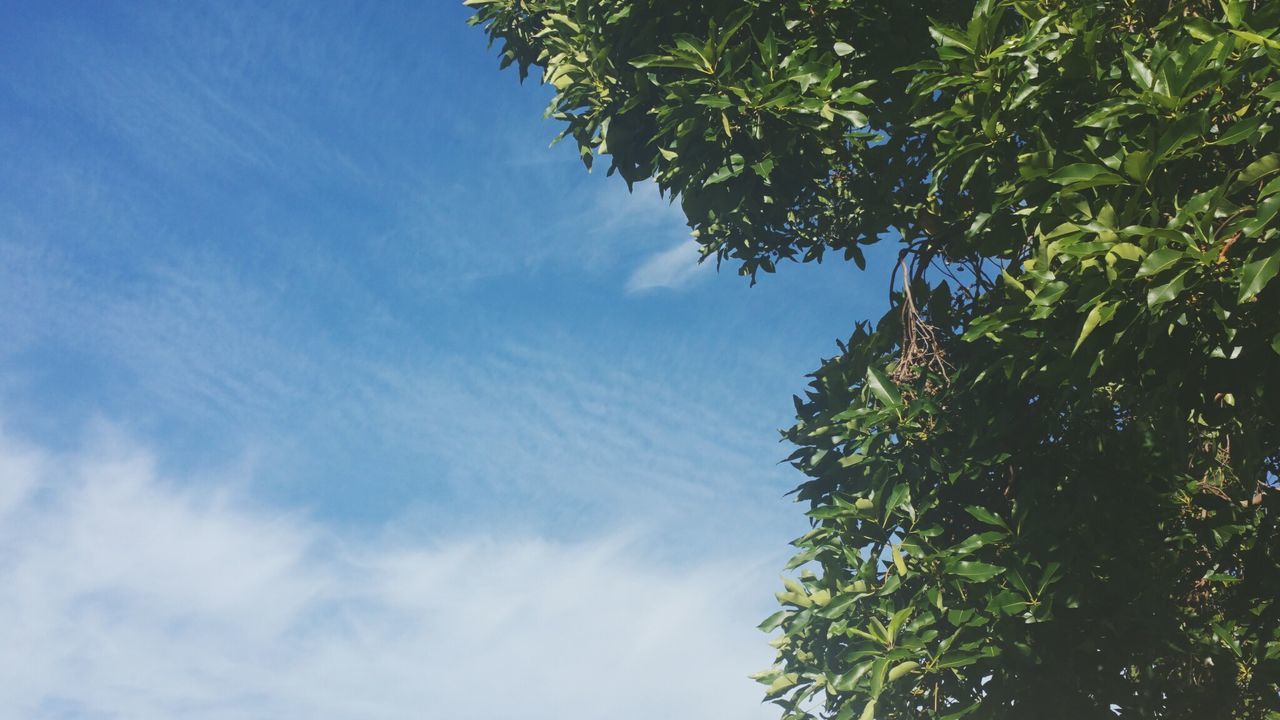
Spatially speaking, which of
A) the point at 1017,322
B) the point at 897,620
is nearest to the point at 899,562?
the point at 897,620

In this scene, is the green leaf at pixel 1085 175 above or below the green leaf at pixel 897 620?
above

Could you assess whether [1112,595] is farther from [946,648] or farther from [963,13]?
[963,13]

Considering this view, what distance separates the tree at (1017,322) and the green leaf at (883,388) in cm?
2

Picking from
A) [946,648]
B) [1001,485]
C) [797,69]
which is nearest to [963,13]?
[797,69]

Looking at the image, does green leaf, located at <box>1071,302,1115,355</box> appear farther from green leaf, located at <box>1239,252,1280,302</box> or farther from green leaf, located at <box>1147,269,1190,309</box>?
green leaf, located at <box>1239,252,1280,302</box>

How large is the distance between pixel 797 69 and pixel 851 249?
9.18ft

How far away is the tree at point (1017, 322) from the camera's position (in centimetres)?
518

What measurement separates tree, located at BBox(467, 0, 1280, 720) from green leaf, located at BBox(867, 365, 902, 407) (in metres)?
0.02

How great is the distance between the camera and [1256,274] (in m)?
4.51

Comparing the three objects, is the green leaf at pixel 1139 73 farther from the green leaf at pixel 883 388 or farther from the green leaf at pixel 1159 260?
the green leaf at pixel 883 388

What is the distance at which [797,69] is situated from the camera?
751 cm

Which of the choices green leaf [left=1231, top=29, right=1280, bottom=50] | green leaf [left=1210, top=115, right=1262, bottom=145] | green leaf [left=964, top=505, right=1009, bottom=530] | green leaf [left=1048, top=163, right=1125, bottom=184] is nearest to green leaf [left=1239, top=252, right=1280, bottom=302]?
green leaf [left=1210, top=115, right=1262, bottom=145]

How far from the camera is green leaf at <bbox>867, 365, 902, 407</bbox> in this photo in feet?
25.2

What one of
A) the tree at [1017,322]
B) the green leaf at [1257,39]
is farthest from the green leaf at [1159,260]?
the green leaf at [1257,39]
